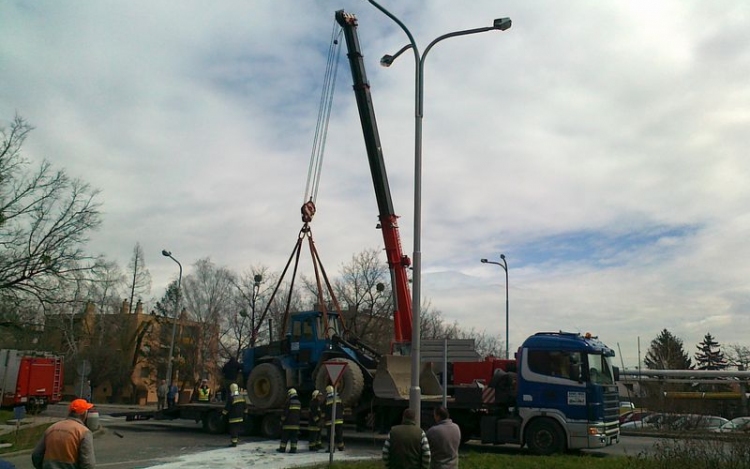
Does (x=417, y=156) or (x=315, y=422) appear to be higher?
(x=417, y=156)

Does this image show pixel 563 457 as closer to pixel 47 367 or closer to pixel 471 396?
pixel 471 396

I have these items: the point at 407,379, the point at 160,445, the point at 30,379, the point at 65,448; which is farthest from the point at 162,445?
the point at 30,379

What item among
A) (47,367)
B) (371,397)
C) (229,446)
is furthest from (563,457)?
(47,367)

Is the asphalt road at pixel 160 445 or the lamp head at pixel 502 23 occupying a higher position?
the lamp head at pixel 502 23

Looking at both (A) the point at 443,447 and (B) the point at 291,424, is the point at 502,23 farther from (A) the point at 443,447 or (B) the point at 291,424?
(B) the point at 291,424

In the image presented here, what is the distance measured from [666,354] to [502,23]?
47.6m

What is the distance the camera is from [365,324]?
4212 centimetres

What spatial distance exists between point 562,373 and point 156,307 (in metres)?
51.4

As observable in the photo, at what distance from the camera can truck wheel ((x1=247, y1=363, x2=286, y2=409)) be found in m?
18.9

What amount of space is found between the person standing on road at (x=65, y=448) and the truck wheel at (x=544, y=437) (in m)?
10.9

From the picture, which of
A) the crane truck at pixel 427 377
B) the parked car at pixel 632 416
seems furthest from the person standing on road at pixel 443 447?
the parked car at pixel 632 416

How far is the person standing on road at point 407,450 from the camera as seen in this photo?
7.54 meters

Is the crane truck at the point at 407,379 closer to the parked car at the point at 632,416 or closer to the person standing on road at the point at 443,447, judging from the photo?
the person standing on road at the point at 443,447

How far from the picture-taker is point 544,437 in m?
14.7
